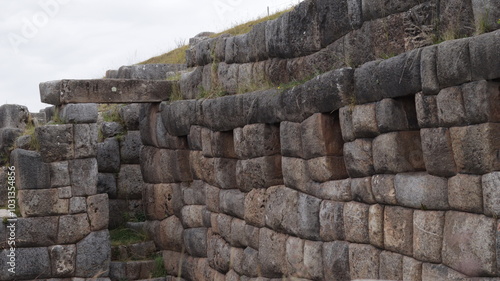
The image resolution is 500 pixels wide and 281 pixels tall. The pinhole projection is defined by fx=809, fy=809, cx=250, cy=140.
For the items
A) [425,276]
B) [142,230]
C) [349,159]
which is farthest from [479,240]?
[142,230]

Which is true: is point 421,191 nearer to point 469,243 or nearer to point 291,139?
point 469,243

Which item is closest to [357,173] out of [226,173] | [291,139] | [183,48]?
[291,139]

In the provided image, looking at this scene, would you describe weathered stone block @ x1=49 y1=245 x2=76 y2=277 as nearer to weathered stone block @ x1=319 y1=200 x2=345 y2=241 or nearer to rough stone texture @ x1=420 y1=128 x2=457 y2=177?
weathered stone block @ x1=319 y1=200 x2=345 y2=241

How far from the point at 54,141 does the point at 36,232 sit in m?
1.67

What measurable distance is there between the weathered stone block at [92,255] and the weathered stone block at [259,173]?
3.91m

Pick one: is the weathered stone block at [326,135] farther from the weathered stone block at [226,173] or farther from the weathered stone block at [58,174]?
the weathered stone block at [58,174]

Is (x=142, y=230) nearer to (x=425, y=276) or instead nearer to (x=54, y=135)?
(x=54, y=135)

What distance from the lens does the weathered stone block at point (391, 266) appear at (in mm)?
8062

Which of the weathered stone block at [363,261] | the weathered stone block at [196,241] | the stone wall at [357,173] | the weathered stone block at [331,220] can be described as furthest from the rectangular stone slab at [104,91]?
the weathered stone block at [363,261]

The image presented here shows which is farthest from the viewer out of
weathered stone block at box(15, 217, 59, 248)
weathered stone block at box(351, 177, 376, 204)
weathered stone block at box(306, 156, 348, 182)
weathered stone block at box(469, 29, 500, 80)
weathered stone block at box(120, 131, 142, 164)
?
weathered stone block at box(120, 131, 142, 164)

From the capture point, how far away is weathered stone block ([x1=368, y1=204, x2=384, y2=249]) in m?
8.42

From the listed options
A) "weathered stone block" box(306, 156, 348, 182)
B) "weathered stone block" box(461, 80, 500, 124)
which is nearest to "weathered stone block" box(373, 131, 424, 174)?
"weathered stone block" box(461, 80, 500, 124)

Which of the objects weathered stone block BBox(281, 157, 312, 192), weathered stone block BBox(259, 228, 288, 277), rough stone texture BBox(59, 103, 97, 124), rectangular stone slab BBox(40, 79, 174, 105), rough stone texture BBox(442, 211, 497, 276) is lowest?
weathered stone block BBox(259, 228, 288, 277)

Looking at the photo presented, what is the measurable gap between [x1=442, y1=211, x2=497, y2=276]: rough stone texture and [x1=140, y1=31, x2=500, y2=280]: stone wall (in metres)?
0.01
